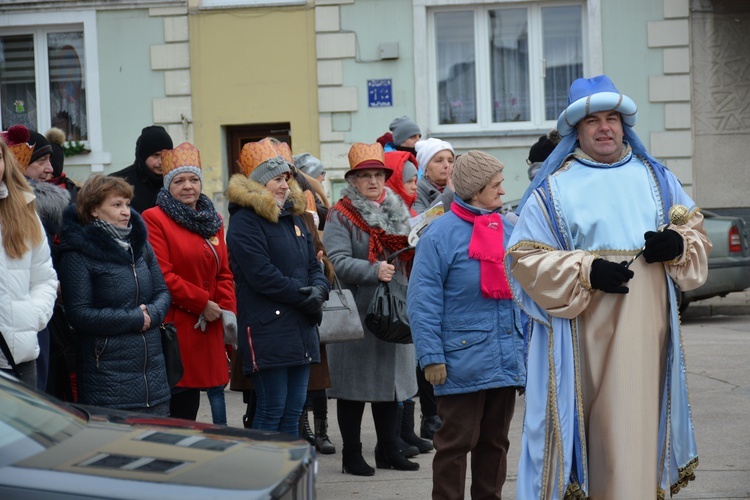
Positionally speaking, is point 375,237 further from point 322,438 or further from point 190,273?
point 322,438

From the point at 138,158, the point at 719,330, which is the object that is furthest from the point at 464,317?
the point at 719,330

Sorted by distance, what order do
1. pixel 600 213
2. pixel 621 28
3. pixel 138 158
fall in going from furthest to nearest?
1. pixel 621 28
2. pixel 138 158
3. pixel 600 213

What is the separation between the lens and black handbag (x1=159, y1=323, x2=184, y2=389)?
609 cm

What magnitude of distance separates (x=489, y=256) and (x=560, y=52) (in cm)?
1184

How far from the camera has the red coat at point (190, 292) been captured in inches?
263

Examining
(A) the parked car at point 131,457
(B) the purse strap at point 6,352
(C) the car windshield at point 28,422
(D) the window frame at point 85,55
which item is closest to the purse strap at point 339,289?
(B) the purse strap at point 6,352

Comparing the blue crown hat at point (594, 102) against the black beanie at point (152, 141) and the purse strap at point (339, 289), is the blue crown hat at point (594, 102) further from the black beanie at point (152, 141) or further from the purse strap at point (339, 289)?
the black beanie at point (152, 141)

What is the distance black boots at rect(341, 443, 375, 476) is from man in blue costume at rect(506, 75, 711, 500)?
2.24 metres

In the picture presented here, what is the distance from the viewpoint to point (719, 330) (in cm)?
1320

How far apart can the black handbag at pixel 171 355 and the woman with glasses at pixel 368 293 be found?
1348mm

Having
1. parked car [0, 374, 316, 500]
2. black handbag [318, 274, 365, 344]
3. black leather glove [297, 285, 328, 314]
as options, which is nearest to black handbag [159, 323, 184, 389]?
black leather glove [297, 285, 328, 314]

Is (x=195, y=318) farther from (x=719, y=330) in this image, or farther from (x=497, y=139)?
(x=497, y=139)

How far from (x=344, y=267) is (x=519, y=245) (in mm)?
2383

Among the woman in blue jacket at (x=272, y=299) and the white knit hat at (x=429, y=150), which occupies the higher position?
the white knit hat at (x=429, y=150)
